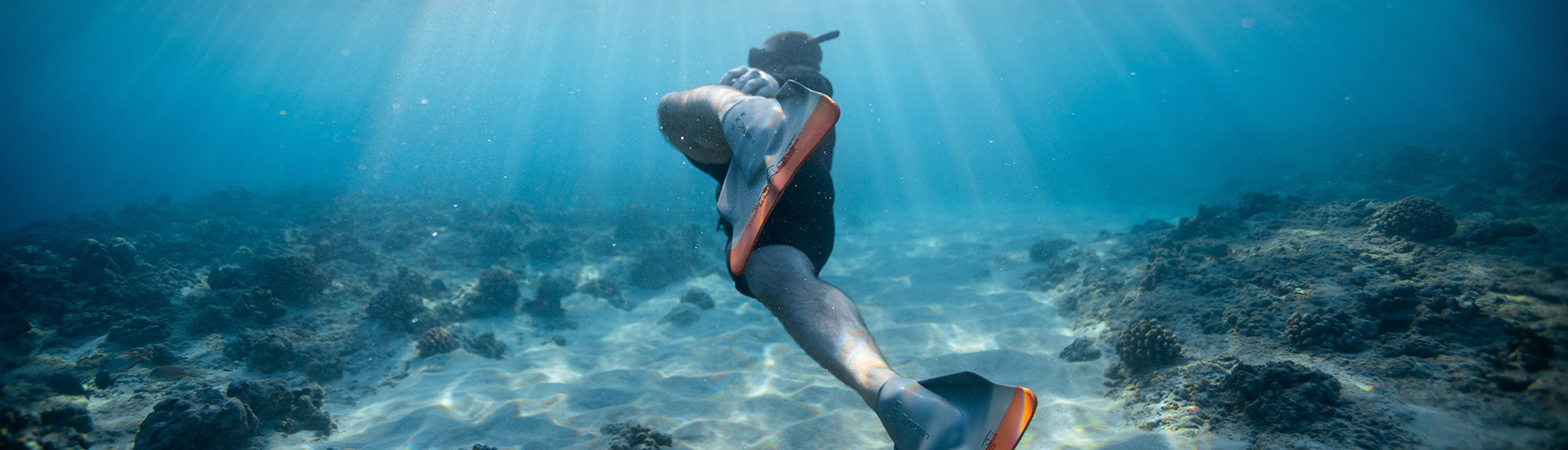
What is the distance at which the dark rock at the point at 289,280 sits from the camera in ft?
24.9

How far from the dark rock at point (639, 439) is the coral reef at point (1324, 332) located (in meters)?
5.53

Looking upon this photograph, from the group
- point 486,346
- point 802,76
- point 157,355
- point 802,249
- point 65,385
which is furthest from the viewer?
point 486,346

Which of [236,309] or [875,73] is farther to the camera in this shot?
[875,73]

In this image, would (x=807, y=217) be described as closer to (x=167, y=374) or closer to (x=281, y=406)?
(x=281, y=406)

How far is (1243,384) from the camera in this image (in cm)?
340

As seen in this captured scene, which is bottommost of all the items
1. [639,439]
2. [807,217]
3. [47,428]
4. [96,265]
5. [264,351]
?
[639,439]

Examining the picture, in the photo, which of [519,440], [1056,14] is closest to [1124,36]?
[1056,14]

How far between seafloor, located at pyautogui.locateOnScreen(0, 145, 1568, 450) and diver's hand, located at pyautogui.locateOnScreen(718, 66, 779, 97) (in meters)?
3.14

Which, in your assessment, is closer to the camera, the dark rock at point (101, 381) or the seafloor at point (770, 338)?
the seafloor at point (770, 338)

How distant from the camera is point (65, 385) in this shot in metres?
4.62

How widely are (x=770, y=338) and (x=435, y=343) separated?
4.78 m

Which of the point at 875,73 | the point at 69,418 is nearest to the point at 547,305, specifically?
the point at 69,418

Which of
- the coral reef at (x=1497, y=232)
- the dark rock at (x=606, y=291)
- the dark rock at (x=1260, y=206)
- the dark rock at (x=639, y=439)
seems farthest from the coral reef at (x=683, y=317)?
the dark rock at (x=1260, y=206)

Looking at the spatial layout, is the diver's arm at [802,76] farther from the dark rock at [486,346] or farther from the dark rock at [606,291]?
the dark rock at [606,291]
